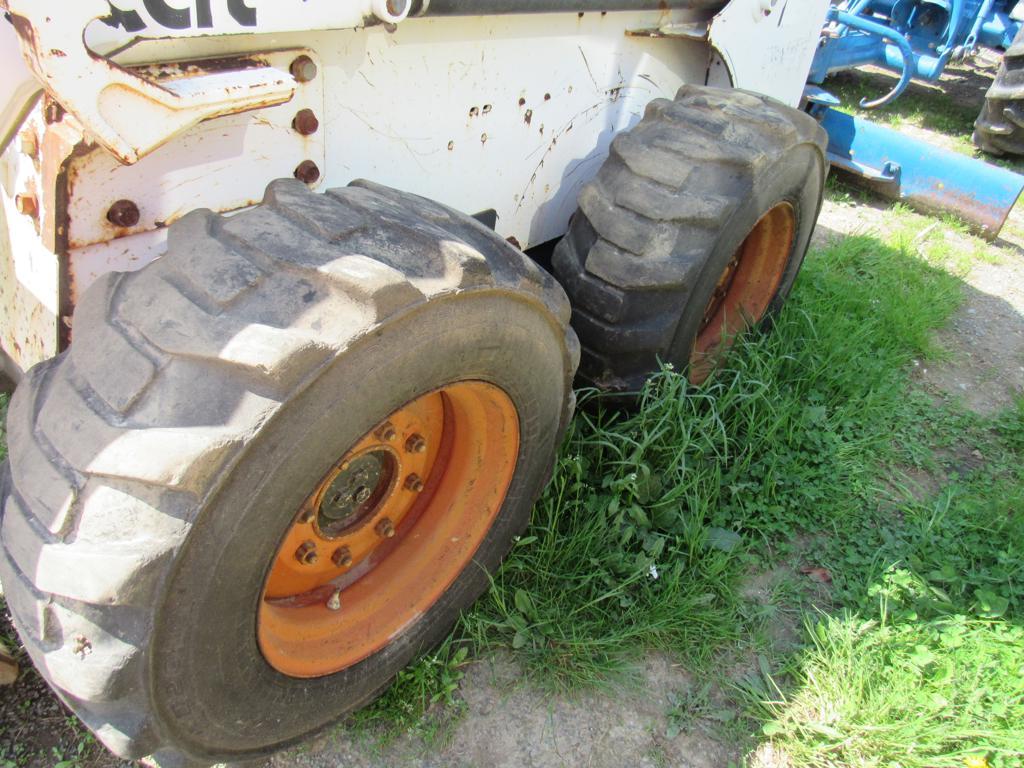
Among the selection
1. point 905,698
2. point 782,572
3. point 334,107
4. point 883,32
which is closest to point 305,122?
point 334,107

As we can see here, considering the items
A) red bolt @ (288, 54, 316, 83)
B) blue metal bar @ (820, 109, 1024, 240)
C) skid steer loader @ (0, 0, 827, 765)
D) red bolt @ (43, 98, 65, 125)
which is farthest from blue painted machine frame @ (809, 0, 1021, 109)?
red bolt @ (43, 98, 65, 125)

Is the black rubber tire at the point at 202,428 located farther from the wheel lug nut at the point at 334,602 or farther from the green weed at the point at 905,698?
the green weed at the point at 905,698

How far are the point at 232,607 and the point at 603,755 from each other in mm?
972

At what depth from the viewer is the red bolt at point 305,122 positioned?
156 centimetres

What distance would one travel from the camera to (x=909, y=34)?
5707mm

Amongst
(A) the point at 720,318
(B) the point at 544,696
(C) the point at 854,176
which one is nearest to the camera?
(B) the point at 544,696

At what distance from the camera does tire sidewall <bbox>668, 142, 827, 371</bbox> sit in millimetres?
2186

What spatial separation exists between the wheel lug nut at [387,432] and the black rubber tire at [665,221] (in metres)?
0.71

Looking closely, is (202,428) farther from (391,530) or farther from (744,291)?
(744,291)

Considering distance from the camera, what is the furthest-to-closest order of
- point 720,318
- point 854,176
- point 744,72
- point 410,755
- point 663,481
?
point 854,176
point 720,318
point 744,72
point 663,481
point 410,755

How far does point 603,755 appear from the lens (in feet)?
6.07

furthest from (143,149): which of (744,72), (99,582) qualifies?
(744,72)

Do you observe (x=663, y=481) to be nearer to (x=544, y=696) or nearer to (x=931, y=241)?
(x=544, y=696)

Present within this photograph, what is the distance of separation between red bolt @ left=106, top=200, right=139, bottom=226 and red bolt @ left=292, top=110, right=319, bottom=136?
1.12ft
